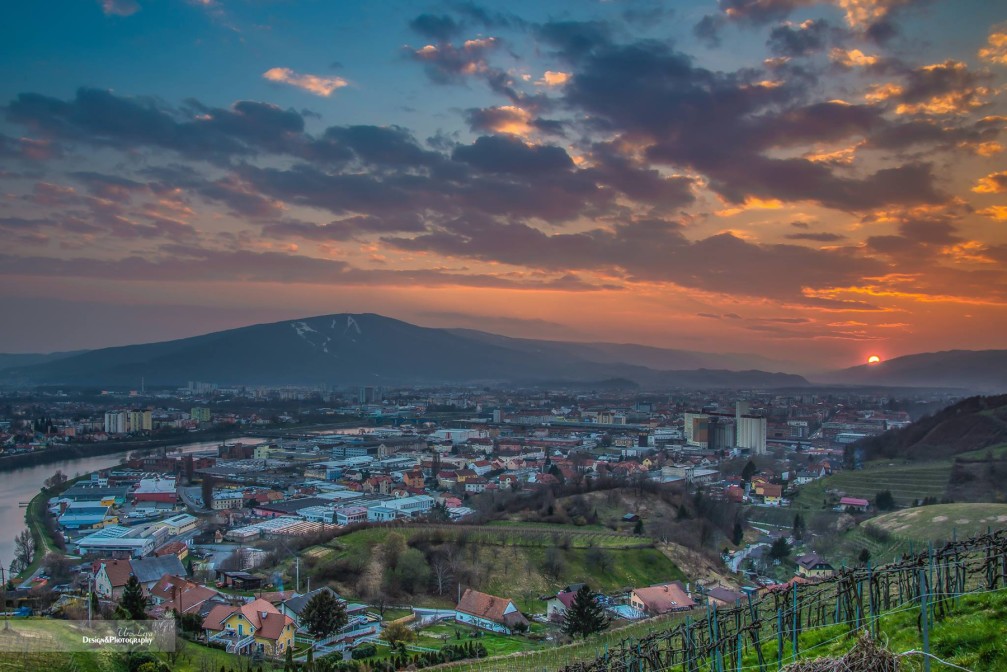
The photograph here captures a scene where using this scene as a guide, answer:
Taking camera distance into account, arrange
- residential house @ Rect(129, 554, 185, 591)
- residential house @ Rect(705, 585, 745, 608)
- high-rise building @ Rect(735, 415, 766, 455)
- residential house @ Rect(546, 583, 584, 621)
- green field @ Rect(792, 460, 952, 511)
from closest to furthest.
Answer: residential house @ Rect(705, 585, 745, 608) → residential house @ Rect(546, 583, 584, 621) → residential house @ Rect(129, 554, 185, 591) → green field @ Rect(792, 460, 952, 511) → high-rise building @ Rect(735, 415, 766, 455)

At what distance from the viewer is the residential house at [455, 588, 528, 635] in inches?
551

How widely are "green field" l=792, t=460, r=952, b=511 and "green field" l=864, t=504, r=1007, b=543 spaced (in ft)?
15.8

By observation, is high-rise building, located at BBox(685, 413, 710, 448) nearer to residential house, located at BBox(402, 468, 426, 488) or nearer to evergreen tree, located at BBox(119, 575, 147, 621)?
residential house, located at BBox(402, 468, 426, 488)

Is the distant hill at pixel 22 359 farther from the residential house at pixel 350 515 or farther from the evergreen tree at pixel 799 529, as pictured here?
the evergreen tree at pixel 799 529

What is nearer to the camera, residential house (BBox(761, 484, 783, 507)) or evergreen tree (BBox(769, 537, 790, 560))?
evergreen tree (BBox(769, 537, 790, 560))

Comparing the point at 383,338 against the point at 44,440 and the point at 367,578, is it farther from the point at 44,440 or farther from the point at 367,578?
the point at 367,578

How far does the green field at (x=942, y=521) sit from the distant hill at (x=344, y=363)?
99.0 metres

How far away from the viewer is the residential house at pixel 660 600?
1476 cm

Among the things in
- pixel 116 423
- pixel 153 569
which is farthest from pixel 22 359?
pixel 153 569

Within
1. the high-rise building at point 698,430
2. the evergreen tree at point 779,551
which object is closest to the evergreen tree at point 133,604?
the evergreen tree at point 779,551

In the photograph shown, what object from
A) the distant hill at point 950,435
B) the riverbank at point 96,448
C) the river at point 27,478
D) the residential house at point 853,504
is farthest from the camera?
the riverbank at point 96,448

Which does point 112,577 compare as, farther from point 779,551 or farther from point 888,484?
point 888,484

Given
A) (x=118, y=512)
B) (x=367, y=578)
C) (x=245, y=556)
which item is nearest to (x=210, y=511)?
(x=118, y=512)

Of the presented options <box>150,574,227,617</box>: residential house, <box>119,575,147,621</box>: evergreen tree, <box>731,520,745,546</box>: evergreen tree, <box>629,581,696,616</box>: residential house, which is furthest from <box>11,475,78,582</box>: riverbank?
<box>731,520,745,546</box>: evergreen tree
